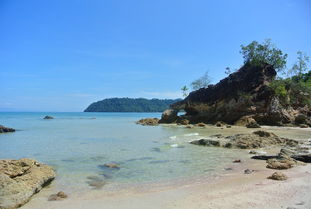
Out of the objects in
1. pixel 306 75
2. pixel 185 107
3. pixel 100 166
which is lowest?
pixel 100 166

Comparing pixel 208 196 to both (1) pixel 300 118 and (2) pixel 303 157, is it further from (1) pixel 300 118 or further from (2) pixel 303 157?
(1) pixel 300 118

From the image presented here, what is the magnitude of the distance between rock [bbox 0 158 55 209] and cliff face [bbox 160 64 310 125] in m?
37.3

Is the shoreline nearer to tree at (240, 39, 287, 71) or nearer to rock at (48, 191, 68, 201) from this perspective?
rock at (48, 191, 68, 201)

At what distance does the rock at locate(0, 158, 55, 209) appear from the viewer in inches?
284

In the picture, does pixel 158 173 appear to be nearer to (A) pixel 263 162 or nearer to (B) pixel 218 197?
(B) pixel 218 197

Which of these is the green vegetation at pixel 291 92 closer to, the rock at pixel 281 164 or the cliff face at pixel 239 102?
the cliff face at pixel 239 102

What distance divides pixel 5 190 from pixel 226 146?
45.7 ft

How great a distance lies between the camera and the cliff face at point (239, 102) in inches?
1646

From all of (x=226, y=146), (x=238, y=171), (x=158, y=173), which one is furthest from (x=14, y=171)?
(x=226, y=146)

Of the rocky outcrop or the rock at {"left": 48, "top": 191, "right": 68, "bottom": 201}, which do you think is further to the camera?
the rocky outcrop

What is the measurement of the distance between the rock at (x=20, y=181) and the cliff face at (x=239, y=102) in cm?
3725

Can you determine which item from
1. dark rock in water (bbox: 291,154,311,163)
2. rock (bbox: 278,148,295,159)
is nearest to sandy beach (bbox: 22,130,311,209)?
rock (bbox: 278,148,295,159)

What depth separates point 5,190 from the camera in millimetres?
7402

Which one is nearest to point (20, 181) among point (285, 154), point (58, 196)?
point (58, 196)
